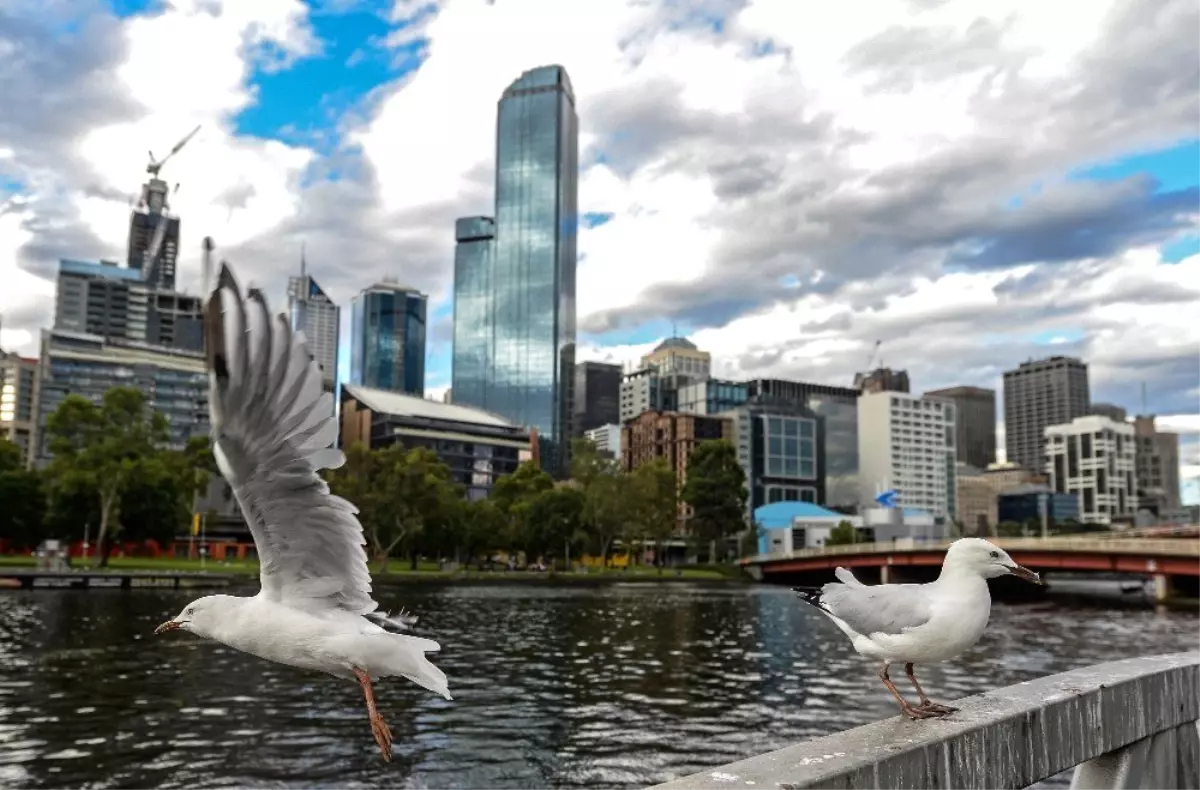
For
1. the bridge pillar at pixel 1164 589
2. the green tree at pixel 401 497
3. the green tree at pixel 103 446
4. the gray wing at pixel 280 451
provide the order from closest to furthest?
the gray wing at pixel 280 451 → the bridge pillar at pixel 1164 589 → the green tree at pixel 103 446 → the green tree at pixel 401 497

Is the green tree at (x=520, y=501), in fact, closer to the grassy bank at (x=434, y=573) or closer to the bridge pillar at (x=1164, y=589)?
the grassy bank at (x=434, y=573)

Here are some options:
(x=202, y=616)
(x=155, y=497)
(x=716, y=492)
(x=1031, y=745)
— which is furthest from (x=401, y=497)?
(x=1031, y=745)

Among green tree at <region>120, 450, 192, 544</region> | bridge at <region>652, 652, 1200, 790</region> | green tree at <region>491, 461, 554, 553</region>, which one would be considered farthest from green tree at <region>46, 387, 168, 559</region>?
bridge at <region>652, 652, 1200, 790</region>

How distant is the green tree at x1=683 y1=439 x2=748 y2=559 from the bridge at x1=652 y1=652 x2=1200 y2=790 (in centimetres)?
12129

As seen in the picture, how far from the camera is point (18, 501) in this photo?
8462 cm

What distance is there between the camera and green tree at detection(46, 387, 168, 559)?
76.7 meters

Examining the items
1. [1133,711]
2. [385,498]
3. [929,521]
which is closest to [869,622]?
[1133,711]

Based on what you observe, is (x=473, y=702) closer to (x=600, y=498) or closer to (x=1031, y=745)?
(x=1031, y=745)

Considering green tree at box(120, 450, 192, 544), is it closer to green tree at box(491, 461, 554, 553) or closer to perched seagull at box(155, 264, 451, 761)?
green tree at box(491, 461, 554, 553)

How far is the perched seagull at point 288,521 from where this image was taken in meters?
4.90

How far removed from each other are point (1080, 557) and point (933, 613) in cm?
6608

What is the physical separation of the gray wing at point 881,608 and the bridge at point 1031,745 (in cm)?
59

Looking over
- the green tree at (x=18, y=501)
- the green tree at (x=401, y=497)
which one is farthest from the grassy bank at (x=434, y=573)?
the green tree at (x=401, y=497)

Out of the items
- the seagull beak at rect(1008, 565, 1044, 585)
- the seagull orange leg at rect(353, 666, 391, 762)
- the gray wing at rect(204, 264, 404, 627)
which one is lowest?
the seagull orange leg at rect(353, 666, 391, 762)
